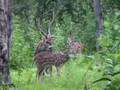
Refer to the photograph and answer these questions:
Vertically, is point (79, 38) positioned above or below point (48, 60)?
below

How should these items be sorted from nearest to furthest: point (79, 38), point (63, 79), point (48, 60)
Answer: point (63, 79) < point (48, 60) < point (79, 38)

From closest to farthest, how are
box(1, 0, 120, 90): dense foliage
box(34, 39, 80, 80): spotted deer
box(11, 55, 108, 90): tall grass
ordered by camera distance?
box(1, 0, 120, 90): dense foliage, box(11, 55, 108, 90): tall grass, box(34, 39, 80, 80): spotted deer

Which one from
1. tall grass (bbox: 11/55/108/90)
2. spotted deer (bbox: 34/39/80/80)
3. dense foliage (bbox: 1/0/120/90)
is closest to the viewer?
dense foliage (bbox: 1/0/120/90)

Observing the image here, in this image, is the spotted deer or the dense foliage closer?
the dense foliage

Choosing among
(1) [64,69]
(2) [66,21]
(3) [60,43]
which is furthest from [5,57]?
(2) [66,21]

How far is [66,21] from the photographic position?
94.0 ft

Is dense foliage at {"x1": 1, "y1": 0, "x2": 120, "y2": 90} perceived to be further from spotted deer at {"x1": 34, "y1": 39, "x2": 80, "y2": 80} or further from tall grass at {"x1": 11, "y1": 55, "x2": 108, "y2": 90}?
spotted deer at {"x1": 34, "y1": 39, "x2": 80, "y2": 80}

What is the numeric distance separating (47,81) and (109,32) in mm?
4941

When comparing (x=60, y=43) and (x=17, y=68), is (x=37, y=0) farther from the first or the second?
(x=17, y=68)

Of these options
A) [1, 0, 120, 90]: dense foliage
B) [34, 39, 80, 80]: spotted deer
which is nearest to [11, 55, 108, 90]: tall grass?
[1, 0, 120, 90]: dense foliage

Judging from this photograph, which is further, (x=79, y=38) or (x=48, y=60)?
(x=79, y=38)

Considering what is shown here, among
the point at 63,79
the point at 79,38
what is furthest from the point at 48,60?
the point at 79,38

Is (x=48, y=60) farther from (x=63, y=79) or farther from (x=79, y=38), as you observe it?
(x=79, y=38)

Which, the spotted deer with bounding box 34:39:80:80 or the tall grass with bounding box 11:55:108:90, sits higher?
the spotted deer with bounding box 34:39:80:80
